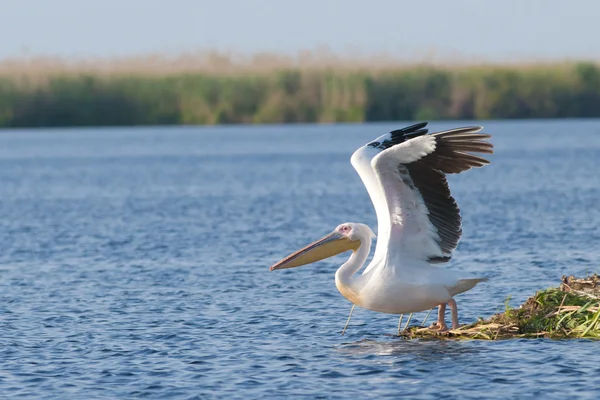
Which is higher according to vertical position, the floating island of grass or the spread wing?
the spread wing

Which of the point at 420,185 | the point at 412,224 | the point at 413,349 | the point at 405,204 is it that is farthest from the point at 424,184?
the point at 413,349

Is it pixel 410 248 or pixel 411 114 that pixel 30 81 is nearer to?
pixel 411 114

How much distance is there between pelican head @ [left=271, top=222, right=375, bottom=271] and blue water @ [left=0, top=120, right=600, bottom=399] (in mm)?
737

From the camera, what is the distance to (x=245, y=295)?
14.5m

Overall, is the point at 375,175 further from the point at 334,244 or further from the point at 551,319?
the point at 551,319

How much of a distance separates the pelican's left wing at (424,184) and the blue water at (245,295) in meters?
0.94

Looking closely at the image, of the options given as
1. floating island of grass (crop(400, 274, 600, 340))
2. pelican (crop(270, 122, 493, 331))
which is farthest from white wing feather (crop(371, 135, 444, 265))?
floating island of grass (crop(400, 274, 600, 340))

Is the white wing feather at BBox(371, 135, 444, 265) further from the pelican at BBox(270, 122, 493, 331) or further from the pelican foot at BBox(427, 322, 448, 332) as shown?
the pelican foot at BBox(427, 322, 448, 332)

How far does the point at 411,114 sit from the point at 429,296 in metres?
59.5

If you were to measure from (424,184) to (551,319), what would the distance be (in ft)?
5.58

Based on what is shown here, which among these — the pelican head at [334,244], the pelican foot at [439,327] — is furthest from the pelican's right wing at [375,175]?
the pelican foot at [439,327]

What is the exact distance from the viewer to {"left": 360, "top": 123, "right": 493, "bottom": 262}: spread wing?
10.4 metres

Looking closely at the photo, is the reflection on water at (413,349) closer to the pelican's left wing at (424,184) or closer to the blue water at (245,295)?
the blue water at (245,295)

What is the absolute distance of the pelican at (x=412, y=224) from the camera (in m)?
10.6
